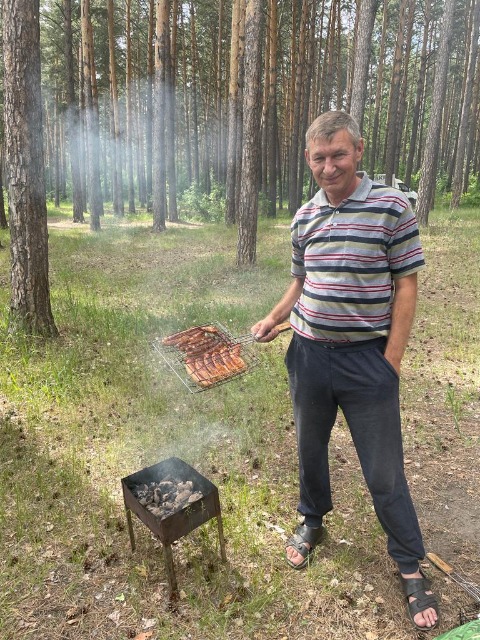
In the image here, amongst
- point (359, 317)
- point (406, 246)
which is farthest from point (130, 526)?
point (406, 246)

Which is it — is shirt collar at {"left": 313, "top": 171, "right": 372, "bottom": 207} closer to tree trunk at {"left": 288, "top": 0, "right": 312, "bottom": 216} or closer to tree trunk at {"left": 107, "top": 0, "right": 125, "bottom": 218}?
tree trunk at {"left": 288, "top": 0, "right": 312, "bottom": 216}

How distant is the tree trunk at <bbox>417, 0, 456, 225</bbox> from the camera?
14.9 m

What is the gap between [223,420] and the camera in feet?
17.6

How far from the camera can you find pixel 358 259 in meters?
2.50

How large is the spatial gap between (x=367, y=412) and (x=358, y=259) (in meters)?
0.91

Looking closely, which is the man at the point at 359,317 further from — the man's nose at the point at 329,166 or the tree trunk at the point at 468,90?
the tree trunk at the point at 468,90

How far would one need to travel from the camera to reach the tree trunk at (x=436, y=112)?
48.9 ft

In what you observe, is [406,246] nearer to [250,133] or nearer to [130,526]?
[130,526]

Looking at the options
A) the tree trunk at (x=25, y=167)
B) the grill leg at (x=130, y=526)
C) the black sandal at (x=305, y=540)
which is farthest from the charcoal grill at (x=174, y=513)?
the tree trunk at (x=25, y=167)

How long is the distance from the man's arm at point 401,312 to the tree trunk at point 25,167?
5715 millimetres

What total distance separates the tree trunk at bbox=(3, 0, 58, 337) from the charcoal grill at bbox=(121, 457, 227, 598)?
4.19 m

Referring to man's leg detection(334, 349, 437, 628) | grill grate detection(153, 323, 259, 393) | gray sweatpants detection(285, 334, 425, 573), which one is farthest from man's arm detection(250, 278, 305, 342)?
man's leg detection(334, 349, 437, 628)

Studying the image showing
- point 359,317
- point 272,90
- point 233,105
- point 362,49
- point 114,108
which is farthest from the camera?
point 114,108

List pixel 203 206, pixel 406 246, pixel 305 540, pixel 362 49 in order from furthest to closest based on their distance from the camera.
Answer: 1. pixel 203 206
2. pixel 362 49
3. pixel 305 540
4. pixel 406 246
